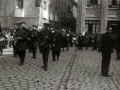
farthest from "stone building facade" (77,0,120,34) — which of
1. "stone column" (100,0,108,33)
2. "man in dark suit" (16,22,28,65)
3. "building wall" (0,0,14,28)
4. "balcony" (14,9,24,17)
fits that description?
"man in dark suit" (16,22,28,65)

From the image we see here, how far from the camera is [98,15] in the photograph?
33.3 meters

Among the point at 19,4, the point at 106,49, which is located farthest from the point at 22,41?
the point at 19,4

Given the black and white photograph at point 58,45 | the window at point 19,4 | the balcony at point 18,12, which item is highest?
the window at point 19,4

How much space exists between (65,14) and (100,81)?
41.3 meters

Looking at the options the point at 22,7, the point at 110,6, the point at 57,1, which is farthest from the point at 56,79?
the point at 57,1

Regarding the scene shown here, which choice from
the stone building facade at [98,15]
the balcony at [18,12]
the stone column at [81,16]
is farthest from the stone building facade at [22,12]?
the stone building facade at [98,15]

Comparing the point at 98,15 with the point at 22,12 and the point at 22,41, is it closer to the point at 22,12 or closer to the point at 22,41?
the point at 22,12

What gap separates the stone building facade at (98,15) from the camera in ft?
107

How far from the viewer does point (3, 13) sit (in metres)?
31.8

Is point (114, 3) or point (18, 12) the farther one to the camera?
point (114, 3)

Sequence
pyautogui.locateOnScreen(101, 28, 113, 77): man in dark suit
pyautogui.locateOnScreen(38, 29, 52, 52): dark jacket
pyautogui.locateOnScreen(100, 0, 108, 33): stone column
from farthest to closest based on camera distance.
Answer: pyautogui.locateOnScreen(100, 0, 108, 33): stone column < pyautogui.locateOnScreen(38, 29, 52, 52): dark jacket < pyautogui.locateOnScreen(101, 28, 113, 77): man in dark suit

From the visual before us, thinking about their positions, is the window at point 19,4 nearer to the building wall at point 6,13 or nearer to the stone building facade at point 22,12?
the stone building facade at point 22,12

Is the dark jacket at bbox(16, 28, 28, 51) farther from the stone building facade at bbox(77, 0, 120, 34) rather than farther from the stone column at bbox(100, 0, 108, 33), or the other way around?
the stone column at bbox(100, 0, 108, 33)

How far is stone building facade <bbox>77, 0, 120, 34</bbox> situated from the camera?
3272 cm
